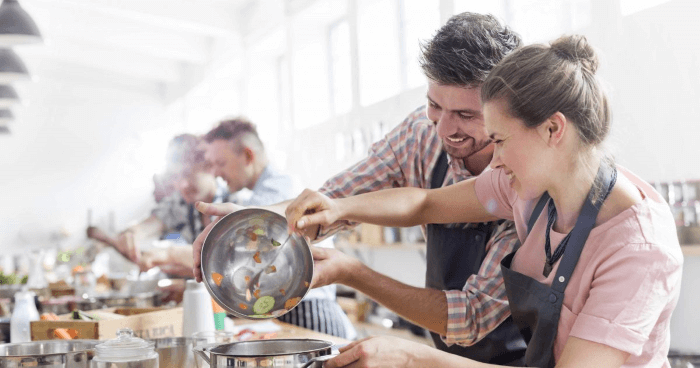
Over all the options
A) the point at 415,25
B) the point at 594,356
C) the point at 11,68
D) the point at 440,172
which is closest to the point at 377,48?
the point at 415,25

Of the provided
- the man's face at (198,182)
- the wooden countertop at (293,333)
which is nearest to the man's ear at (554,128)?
the wooden countertop at (293,333)

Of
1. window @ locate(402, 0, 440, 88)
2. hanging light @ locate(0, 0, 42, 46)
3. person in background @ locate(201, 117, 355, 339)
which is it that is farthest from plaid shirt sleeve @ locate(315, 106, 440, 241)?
window @ locate(402, 0, 440, 88)

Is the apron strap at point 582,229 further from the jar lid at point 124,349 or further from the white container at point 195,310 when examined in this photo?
the white container at point 195,310

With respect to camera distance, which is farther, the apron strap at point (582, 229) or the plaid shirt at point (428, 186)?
the plaid shirt at point (428, 186)

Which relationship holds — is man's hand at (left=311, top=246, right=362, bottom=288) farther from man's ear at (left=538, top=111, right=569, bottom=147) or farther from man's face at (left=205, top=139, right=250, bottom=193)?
man's face at (left=205, top=139, right=250, bottom=193)

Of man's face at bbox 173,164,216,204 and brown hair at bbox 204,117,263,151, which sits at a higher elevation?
brown hair at bbox 204,117,263,151

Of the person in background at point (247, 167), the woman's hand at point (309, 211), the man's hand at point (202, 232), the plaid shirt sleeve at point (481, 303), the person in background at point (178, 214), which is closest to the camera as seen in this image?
the woman's hand at point (309, 211)

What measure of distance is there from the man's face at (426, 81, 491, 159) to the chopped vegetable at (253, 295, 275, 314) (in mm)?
616

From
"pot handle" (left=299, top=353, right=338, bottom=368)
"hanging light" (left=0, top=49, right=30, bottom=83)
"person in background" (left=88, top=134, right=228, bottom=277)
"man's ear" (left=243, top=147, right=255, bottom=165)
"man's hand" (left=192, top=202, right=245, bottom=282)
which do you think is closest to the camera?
"pot handle" (left=299, top=353, right=338, bottom=368)

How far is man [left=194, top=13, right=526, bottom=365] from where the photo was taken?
1.79 meters

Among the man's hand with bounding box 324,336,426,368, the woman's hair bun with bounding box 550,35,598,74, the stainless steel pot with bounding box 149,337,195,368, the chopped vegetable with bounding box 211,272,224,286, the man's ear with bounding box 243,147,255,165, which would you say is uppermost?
the man's ear with bounding box 243,147,255,165

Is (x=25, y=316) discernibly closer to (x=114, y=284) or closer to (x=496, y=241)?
(x=496, y=241)

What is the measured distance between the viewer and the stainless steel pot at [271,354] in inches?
46.6

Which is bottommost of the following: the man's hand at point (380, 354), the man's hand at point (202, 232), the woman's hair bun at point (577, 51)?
the man's hand at point (380, 354)
